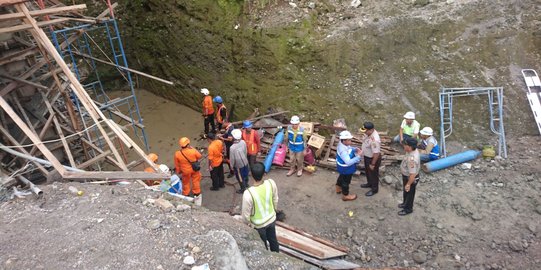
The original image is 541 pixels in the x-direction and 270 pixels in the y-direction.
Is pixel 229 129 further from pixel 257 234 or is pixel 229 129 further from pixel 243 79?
pixel 257 234

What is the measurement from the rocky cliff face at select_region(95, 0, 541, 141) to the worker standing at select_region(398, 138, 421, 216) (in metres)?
2.79

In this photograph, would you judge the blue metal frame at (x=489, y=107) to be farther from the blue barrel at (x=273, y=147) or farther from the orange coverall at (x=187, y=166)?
the orange coverall at (x=187, y=166)

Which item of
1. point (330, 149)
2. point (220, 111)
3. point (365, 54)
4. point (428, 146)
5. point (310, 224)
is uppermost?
point (365, 54)

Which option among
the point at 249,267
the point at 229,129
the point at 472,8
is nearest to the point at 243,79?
the point at 229,129

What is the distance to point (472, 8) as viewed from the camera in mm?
10648

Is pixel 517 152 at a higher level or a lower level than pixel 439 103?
lower

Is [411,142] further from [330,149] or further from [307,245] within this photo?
[330,149]

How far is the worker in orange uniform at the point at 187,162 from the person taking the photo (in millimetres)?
8086

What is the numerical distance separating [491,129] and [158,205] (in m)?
7.73

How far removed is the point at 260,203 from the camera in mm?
5480

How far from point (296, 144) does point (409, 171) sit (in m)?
2.79

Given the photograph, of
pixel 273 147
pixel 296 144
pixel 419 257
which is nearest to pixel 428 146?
pixel 419 257

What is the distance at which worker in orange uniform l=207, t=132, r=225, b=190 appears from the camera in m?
8.69

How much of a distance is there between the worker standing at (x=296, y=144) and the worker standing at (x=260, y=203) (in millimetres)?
3347
